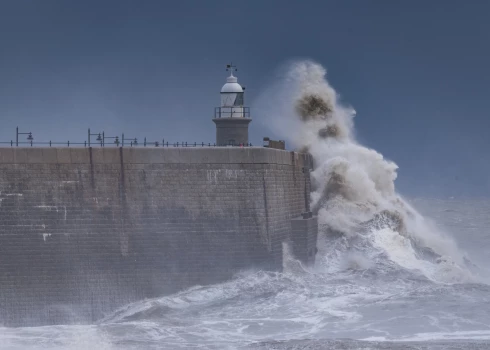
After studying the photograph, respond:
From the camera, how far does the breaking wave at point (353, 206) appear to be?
107ft

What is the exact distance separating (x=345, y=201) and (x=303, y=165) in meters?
→ 2.28

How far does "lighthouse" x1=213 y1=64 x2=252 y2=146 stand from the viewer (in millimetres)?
33000

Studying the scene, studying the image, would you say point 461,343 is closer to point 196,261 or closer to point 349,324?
point 349,324

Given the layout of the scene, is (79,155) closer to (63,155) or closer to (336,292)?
(63,155)

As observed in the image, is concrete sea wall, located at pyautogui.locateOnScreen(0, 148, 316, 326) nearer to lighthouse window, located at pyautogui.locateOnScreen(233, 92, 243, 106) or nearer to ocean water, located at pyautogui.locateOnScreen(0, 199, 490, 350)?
ocean water, located at pyautogui.locateOnScreen(0, 199, 490, 350)

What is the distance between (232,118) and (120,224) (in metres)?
7.34

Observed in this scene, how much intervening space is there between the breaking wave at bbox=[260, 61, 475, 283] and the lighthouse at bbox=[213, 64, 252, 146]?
114 inches

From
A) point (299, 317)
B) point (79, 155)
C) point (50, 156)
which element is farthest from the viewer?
point (79, 155)

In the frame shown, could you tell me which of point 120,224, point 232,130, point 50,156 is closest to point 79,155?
point 50,156

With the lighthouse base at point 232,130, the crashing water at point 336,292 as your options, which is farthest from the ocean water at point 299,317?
the lighthouse base at point 232,130

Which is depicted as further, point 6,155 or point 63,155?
point 63,155

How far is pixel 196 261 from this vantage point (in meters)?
26.9

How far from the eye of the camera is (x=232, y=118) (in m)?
32.9

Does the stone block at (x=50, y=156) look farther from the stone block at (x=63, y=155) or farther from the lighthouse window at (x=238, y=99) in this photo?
the lighthouse window at (x=238, y=99)
